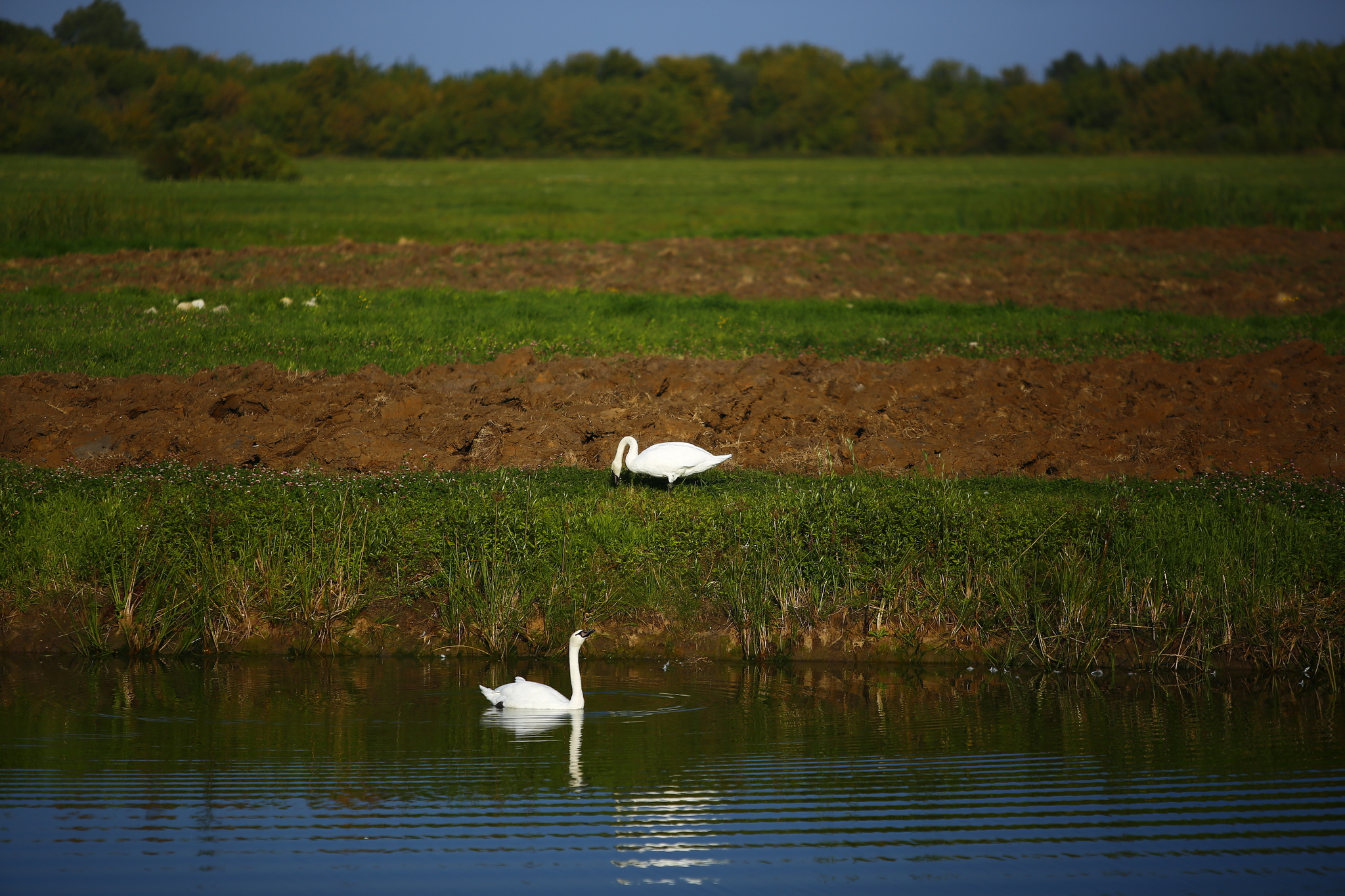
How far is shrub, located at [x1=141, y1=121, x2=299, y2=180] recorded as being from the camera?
6338 centimetres

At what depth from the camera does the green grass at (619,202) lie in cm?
3619

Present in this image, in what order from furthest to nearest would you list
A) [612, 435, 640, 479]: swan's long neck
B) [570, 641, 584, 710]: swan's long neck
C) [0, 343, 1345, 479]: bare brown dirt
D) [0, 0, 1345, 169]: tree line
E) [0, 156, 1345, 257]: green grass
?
1. [0, 0, 1345, 169]: tree line
2. [0, 156, 1345, 257]: green grass
3. [0, 343, 1345, 479]: bare brown dirt
4. [612, 435, 640, 479]: swan's long neck
5. [570, 641, 584, 710]: swan's long neck

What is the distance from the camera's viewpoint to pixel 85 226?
34312 mm

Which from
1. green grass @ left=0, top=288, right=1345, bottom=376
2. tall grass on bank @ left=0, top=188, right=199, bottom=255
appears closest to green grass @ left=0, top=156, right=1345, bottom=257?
tall grass on bank @ left=0, top=188, right=199, bottom=255

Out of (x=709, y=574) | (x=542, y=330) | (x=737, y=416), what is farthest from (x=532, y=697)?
(x=542, y=330)

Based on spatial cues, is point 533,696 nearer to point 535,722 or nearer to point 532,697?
point 532,697

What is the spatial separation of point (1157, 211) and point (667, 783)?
121 ft

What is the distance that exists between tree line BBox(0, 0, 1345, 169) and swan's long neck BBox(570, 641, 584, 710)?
78959 mm

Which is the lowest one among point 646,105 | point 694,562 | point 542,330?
point 694,562

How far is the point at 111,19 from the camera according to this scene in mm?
109938

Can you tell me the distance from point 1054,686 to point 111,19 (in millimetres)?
118173

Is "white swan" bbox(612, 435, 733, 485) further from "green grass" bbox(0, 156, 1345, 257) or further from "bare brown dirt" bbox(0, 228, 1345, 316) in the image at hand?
"green grass" bbox(0, 156, 1345, 257)

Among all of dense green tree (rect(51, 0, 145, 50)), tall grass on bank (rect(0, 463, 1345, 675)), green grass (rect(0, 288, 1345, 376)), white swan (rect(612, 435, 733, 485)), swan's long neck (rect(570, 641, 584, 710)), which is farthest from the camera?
dense green tree (rect(51, 0, 145, 50))

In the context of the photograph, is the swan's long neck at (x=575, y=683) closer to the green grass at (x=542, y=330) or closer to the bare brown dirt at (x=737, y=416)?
the bare brown dirt at (x=737, y=416)
